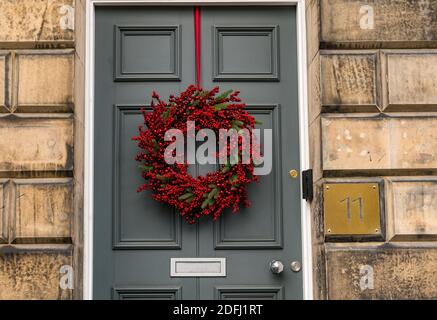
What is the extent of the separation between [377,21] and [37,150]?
232 cm

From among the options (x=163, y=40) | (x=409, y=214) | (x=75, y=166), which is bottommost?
(x=409, y=214)

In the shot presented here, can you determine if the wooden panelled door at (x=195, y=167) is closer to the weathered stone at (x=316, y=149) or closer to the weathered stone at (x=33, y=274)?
the weathered stone at (x=316, y=149)

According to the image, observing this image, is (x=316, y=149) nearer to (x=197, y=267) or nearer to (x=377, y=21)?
(x=377, y=21)

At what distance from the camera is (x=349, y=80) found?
17.4 feet

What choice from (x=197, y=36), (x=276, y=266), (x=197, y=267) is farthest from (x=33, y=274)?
(x=197, y=36)

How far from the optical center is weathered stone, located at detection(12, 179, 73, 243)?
5.14 metres

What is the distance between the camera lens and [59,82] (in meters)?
5.27

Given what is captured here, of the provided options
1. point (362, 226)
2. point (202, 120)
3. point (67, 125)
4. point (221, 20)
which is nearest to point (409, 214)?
point (362, 226)

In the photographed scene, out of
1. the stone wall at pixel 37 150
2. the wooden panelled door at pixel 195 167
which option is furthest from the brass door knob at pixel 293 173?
the stone wall at pixel 37 150

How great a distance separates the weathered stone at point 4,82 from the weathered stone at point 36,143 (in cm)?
9

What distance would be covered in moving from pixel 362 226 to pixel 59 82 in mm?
2114

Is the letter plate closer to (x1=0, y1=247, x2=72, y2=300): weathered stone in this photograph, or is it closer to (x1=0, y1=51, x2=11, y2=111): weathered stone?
(x1=0, y1=247, x2=72, y2=300): weathered stone

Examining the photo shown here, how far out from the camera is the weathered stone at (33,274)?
511 centimetres

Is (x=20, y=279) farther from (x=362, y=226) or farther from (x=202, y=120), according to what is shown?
(x=362, y=226)
